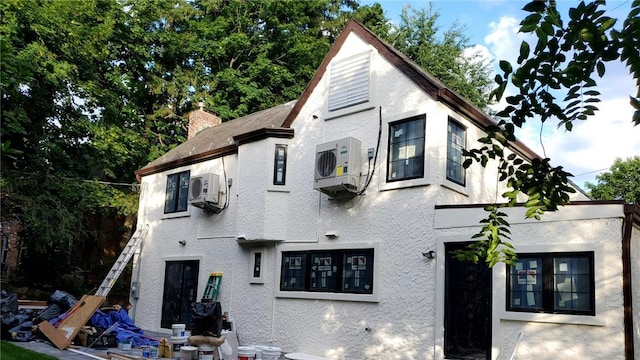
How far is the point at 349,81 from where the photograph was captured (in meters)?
12.8

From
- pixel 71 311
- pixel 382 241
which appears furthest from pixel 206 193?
pixel 382 241

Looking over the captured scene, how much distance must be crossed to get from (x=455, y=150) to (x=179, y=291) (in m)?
9.02

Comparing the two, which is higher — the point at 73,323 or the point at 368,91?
the point at 368,91

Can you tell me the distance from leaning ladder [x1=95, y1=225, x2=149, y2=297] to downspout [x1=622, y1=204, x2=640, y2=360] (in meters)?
12.9

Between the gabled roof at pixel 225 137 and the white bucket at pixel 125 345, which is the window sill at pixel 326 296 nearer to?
the white bucket at pixel 125 345

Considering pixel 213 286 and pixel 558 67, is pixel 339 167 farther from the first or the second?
pixel 558 67

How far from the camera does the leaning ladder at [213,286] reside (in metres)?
14.4

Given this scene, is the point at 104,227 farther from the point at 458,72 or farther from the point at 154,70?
the point at 458,72

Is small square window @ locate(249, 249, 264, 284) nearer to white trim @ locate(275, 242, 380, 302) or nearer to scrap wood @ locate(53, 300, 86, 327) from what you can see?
white trim @ locate(275, 242, 380, 302)

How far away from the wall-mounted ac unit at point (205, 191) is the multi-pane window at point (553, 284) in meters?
8.13

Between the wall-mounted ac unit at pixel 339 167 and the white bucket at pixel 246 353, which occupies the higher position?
the wall-mounted ac unit at pixel 339 167

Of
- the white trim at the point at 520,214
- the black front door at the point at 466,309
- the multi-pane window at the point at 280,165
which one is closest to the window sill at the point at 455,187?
the white trim at the point at 520,214

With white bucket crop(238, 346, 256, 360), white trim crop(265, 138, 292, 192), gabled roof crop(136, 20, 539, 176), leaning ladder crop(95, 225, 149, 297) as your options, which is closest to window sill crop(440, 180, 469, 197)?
gabled roof crop(136, 20, 539, 176)

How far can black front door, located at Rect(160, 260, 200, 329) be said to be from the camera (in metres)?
15.5
